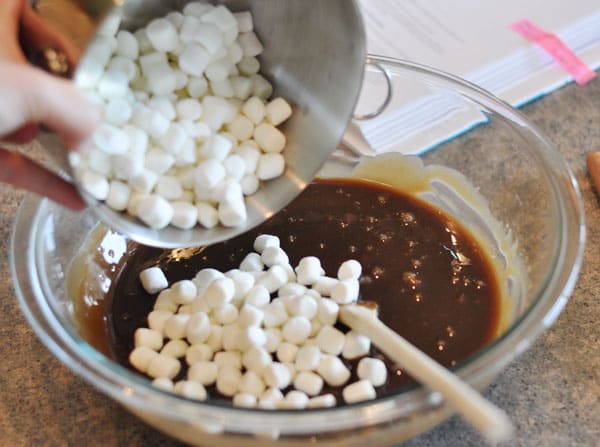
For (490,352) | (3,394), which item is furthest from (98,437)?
(490,352)

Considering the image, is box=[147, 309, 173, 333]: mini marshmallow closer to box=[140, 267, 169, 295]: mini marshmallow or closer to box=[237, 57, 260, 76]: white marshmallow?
box=[140, 267, 169, 295]: mini marshmallow

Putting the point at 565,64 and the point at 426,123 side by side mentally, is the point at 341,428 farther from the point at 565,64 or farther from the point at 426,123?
the point at 565,64

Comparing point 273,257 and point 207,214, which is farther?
point 273,257

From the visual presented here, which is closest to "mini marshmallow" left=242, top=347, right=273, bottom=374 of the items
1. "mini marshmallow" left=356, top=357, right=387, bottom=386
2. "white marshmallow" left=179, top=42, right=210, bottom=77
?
"mini marshmallow" left=356, top=357, right=387, bottom=386

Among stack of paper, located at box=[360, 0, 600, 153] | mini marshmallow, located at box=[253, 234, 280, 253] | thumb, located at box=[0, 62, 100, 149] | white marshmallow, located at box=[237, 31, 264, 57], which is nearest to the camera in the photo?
thumb, located at box=[0, 62, 100, 149]

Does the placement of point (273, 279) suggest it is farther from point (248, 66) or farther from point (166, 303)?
point (248, 66)

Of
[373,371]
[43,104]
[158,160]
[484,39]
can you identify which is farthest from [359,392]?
[484,39]
